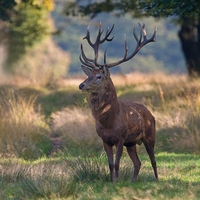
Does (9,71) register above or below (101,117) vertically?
below

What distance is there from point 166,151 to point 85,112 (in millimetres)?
3206

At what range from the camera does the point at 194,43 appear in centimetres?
2755

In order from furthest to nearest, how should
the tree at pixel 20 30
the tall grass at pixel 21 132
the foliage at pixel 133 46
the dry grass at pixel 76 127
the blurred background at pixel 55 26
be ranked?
the foliage at pixel 133 46
the tree at pixel 20 30
the blurred background at pixel 55 26
the dry grass at pixel 76 127
the tall grass at pixel 21 132

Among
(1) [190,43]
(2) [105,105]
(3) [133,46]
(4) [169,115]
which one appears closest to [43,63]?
(1) [190,43]

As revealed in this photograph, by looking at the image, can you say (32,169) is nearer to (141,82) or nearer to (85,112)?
(85,112)

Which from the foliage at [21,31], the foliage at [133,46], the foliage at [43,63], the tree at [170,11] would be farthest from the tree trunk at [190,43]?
the foliage at [133,46]

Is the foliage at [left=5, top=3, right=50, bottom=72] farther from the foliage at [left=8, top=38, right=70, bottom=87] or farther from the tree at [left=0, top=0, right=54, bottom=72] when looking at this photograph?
the foliage at [left=8, top=38, right=70, bottom=87]

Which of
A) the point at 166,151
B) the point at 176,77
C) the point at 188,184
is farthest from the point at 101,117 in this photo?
the point at 176,77

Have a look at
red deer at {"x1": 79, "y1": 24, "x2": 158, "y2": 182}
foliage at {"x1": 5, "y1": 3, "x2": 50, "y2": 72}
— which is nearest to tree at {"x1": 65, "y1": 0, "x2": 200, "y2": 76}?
red deer at {"x1": 79, "y1": 24, "x2": 158, "y2": 182}

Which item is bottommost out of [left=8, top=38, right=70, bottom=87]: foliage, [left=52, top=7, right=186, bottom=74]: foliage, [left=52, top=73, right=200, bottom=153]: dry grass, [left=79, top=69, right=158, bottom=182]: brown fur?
[left=52, top=7, right=186, bottom=74]: foliage

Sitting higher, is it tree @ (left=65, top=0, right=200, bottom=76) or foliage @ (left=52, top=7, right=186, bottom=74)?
tree @ (left=65, top=0, right=200, bottom=76)

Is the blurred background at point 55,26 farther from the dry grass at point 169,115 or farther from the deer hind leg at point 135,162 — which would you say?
the dry grass at point 169,115

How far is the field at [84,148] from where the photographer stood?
10.1 m

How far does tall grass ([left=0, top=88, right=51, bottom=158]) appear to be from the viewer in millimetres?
15273
